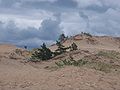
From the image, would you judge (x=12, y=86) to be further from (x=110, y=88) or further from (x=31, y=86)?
(x=110, y=88)

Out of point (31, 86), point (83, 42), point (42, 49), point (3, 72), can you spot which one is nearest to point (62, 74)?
point (31, 86)

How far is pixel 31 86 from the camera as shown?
1443cm

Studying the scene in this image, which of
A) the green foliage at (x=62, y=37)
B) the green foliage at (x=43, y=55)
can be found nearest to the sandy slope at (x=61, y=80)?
the green foliage at (x=43, y=55)

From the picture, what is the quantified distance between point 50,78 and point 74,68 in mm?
1663

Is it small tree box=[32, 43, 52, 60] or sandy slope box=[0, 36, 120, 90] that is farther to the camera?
small tree box=[32, 43, 52, 60]

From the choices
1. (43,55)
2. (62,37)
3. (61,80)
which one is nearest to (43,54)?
(43,55)

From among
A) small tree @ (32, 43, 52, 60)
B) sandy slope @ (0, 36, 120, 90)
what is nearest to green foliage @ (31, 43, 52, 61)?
small tree @ (32, 43, 52, 60)

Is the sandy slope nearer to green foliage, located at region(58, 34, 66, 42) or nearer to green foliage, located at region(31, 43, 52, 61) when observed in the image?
green foliage, located at region(31, 43, 52, 61)

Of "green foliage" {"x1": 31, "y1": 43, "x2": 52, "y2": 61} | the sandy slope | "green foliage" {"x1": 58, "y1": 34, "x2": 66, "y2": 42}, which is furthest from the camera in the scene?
"green foliage" {"x1": 58, "y1": 34, "x2": 66, "y2": 42}

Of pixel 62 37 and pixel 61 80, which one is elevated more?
pixel 62 37

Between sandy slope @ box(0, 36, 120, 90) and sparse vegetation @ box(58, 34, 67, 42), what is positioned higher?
sparse vegetation @ box(58, 34, 67, 42)

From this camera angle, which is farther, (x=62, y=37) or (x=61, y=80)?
(x=62, y=37)

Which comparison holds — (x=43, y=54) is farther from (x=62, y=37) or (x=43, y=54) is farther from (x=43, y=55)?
(x=62, y=37)

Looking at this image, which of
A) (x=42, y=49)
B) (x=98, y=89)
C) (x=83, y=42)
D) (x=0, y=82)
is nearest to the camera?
(x=98, y=89)
